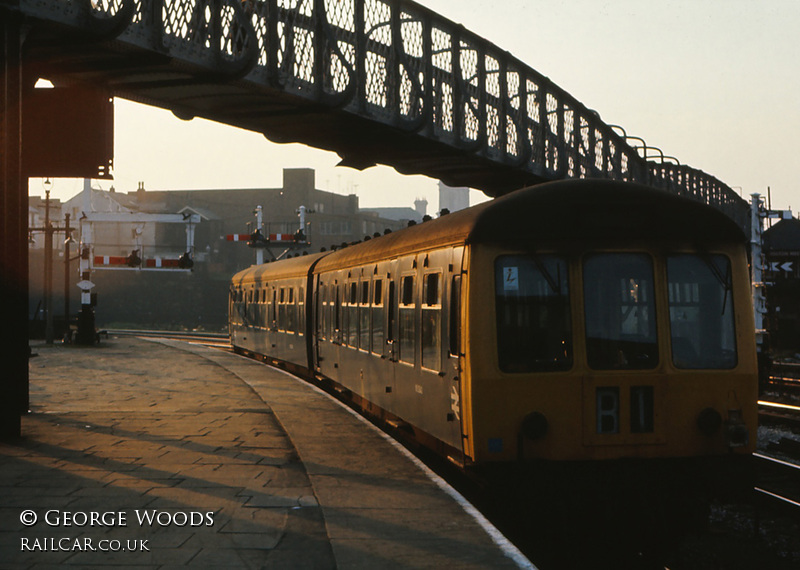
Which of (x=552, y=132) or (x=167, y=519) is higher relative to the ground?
(x=552, y=132)

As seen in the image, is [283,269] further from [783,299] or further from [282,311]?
[783,299]

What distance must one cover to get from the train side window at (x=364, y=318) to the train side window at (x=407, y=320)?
2074mm

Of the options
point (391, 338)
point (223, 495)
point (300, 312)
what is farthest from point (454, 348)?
point (300, 312)

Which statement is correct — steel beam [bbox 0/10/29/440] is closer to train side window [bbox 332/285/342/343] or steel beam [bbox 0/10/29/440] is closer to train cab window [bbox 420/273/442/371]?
train cab window [bbox 420/273/442/371]

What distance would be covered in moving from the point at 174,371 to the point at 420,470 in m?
14.0

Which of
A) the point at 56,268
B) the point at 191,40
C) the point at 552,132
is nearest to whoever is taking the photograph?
the point at 191,40

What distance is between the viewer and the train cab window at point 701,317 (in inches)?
302

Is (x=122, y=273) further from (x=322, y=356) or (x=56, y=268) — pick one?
(x=322, y=356)

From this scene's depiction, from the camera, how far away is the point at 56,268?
68.2m

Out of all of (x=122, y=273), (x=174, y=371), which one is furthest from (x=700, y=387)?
(x=122, y=273)

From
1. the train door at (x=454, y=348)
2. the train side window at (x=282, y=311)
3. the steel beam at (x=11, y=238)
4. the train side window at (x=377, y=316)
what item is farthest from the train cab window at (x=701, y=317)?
the train side window at (x=282, y=311)

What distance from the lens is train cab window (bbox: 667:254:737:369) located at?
768 centimetres

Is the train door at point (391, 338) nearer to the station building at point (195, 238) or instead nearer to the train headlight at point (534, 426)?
the train headlight at point (534, 426)

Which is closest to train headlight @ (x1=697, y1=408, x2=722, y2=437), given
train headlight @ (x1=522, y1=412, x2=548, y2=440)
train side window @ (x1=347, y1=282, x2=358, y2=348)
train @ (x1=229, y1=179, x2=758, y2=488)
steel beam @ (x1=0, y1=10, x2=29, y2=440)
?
train @ (x1=229, y1=179, x2=758, y2=488)
